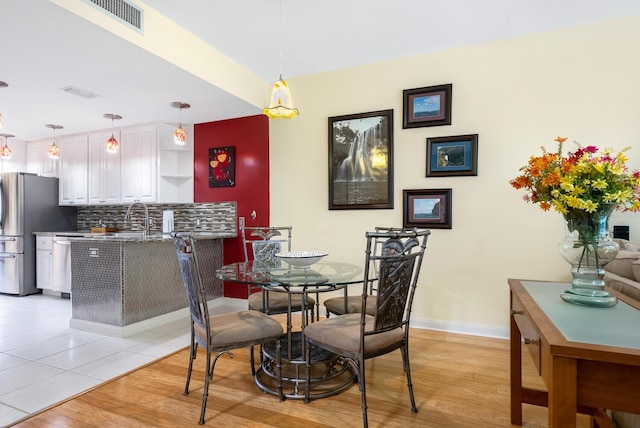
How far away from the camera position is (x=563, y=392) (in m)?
0.92

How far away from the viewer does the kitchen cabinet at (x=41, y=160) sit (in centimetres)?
558

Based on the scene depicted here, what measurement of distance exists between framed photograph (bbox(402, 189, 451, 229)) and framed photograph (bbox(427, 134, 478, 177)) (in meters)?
0.19

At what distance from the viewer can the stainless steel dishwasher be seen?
15.3ft

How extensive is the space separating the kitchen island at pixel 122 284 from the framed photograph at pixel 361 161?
1915 millimetres

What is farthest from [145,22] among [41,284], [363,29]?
[41,284]

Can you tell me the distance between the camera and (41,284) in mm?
4957

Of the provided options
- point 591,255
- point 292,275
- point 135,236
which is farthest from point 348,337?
point 135,236

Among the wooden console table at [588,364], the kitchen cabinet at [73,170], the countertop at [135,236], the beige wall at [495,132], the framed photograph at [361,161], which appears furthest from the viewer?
the kitchen cabinet at [73,170]

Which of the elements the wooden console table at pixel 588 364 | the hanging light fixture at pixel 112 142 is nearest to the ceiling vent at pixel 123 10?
the hanging light fixture at pixel 112 142

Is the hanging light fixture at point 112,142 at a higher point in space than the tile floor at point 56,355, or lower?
higher

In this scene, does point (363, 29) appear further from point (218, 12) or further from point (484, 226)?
point (484, 226)

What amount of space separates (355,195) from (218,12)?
2049 mm

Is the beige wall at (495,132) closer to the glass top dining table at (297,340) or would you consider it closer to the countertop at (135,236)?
the glass top dining table at (297,340)

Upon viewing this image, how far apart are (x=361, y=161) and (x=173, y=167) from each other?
2678mm
